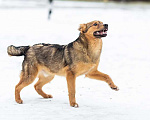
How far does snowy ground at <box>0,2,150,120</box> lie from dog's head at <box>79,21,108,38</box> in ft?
4.12

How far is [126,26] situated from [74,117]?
588 inches

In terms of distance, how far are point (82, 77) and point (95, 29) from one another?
11.4 ft

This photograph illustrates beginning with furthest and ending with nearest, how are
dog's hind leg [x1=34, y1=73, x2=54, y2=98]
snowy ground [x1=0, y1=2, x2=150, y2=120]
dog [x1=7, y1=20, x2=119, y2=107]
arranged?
dog's hind leg [x1=34, y1=73, x2=54, y2=98], dog [x1=7, y1=20, x2=119, y2=107], snowy ground [x1=0, y1=2, x2=150, y2=120]

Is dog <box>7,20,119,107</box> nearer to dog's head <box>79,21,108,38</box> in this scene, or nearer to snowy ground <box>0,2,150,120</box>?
dog's head <box>79,21,108,38</box>

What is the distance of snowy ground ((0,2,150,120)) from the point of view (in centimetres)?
650

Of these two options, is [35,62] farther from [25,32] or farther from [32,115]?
[25,32]

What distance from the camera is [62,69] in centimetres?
704

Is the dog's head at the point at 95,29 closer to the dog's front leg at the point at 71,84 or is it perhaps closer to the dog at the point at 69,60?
the dog at the point at 69,60

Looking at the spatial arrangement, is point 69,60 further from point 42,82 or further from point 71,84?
point 42,82

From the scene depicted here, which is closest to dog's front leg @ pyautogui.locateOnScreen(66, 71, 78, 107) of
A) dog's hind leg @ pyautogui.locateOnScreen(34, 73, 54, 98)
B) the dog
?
the dog

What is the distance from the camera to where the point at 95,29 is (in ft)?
22.0

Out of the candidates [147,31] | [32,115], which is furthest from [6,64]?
[147,31]

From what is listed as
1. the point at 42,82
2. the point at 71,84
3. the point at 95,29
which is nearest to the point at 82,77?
the point at 42,82

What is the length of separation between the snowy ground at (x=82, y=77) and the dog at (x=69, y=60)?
0.41m
